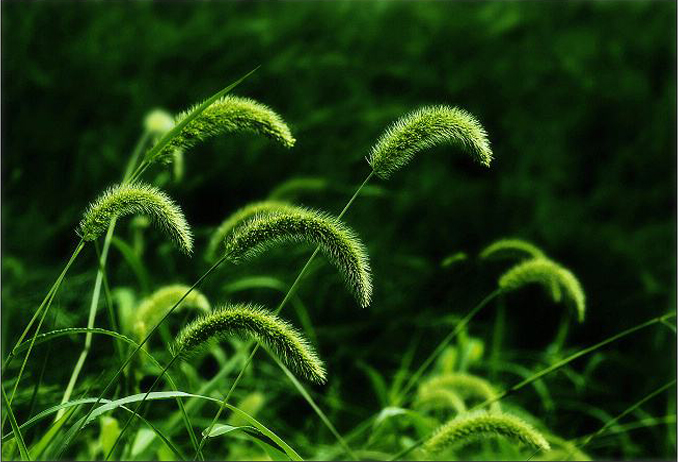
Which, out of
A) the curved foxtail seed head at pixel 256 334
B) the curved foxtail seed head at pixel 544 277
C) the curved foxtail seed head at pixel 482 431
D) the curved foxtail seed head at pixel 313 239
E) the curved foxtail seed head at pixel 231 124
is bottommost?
the curved foxtail seed head at pixel 482 431

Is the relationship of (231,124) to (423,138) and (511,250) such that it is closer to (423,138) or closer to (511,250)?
(423,138)

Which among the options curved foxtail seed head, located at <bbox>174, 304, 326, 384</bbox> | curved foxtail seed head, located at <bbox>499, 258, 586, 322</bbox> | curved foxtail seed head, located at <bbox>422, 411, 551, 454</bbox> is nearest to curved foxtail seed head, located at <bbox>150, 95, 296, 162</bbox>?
curved foxtail seed head, located at <bbox>174, 304, 326, 384</bbox>

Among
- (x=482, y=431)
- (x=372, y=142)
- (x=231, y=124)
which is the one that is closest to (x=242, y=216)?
(x=231, y=124)

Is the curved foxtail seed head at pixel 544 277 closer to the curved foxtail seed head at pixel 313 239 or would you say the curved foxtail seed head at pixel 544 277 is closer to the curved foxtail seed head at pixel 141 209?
the curved foxtail seed head at pixel 313 239

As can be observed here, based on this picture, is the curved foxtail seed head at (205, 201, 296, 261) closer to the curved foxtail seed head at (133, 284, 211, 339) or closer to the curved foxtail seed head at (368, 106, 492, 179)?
the curved foxtail seed head at (133, 284, 211, 339)

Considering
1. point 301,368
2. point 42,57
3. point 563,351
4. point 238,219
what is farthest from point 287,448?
point 42,57

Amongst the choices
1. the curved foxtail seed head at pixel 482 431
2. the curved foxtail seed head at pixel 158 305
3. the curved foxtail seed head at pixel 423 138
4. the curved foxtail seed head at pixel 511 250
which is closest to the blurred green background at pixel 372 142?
the curved foxtail seed head at pixel 158 305
